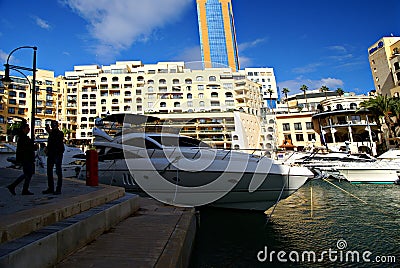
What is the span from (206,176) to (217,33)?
91.1m

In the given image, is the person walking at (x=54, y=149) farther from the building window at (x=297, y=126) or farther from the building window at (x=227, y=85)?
the building window at (x=227, y=85)

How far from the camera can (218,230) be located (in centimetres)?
748

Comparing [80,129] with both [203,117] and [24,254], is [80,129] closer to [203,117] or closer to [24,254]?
[203,117]

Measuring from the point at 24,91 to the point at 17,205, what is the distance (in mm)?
74292

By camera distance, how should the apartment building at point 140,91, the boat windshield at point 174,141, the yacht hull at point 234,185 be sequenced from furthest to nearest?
the apartment building at point 140,91
the boat windshield at point 174,141
the yacht hull at point 234,185

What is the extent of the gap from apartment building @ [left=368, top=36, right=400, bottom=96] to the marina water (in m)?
52.7

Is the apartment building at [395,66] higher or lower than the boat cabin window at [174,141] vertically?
higher

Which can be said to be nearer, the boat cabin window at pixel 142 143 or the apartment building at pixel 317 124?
the boat cabin window at pixel 142 143

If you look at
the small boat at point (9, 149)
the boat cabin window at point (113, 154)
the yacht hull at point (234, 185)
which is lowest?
the yacht hull at point (234, 185)

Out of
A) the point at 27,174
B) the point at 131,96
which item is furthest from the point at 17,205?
the point at 131,96

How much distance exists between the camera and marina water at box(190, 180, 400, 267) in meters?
5.39

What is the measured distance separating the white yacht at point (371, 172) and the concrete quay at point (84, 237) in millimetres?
19243

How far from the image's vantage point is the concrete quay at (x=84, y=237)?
2.44 meters

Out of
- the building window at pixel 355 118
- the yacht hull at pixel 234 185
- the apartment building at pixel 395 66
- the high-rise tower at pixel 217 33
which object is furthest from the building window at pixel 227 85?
the yacht hull at pixel 234 185
